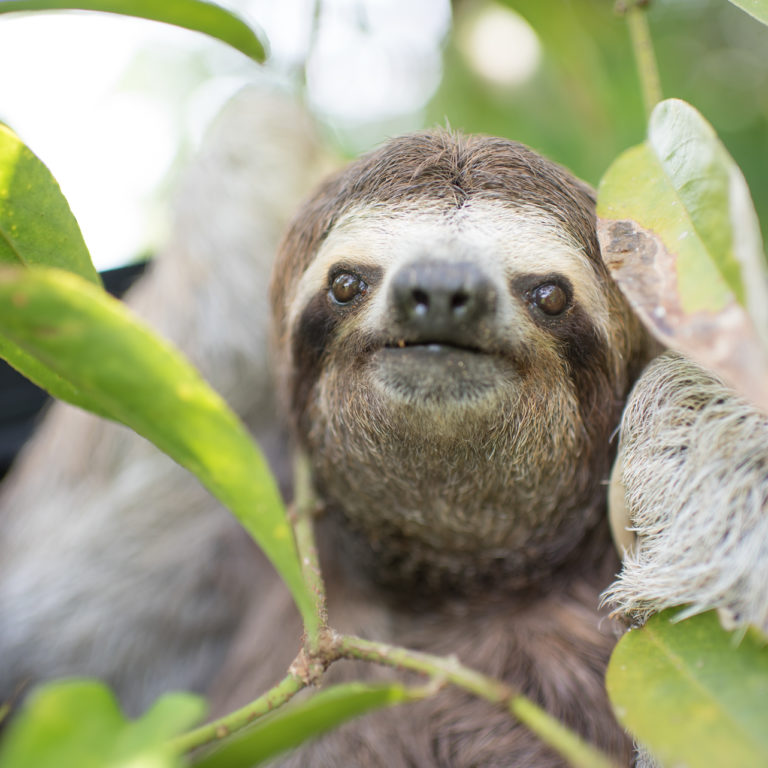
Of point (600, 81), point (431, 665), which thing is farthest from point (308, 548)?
point (600, 81)

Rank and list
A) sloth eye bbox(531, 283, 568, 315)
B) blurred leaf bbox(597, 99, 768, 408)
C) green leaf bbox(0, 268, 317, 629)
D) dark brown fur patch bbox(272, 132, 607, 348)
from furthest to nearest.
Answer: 1. dark brown fur patch bbox(272, 132, 607, 348)
2. sloth eye bbox(531, 283, 568, 315)
3. blurred leaf bbox(597, 99, 768, 408)
4. green leaf bbox(0, 268, 317, 629)

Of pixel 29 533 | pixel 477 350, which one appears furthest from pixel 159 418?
pixel 29 533

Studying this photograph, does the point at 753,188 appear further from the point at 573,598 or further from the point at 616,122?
the point at 573,598

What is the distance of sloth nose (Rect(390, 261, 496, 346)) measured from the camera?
1615 mm

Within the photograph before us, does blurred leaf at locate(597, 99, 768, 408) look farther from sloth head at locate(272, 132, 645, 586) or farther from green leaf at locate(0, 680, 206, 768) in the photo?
green leaf at locate(0, 680, 206, 768)

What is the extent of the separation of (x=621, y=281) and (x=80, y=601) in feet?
9.18

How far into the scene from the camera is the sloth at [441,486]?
1.77m

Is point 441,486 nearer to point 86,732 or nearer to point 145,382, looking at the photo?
point 145,382

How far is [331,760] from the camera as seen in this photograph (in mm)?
2430

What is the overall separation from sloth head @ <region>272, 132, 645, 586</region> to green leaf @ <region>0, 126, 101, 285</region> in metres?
0.68

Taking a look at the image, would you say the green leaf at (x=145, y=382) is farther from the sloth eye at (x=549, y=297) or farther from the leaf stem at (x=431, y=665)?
the sloth eye at (x=549, y=297)

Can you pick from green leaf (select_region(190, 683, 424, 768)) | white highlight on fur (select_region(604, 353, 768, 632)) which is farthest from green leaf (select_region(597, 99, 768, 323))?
green leaf (select_region(190, 683, 424, 768))

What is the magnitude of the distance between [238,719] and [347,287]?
109cm

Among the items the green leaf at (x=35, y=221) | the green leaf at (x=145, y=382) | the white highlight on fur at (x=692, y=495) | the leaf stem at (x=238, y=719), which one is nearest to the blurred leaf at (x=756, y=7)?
the white highlight on fur at (x=692, y=495)
